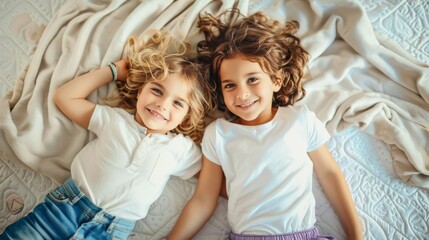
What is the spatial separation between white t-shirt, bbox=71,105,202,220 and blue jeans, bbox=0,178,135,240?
2 cm

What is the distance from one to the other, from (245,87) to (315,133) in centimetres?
27

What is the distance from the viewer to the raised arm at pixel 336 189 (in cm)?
109

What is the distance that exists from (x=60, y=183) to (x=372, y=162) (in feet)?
3.35

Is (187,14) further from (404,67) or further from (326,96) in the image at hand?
(404,67)

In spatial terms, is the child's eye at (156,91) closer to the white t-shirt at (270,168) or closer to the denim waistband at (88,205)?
the white t-shirt at (270,168)

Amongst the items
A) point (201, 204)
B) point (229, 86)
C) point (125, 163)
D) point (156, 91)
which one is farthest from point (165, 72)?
point (201, 204)

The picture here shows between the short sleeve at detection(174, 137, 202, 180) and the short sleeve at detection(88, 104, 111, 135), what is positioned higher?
the short sleeve at detection(88, 104, 111, 135)

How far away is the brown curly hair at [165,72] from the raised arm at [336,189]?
0.38 metres

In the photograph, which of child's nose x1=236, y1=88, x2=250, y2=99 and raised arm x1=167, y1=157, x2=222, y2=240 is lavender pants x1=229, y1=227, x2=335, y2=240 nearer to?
raised arm x1=167, y1=157, x2=222, y2=240

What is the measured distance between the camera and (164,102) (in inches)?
41.4

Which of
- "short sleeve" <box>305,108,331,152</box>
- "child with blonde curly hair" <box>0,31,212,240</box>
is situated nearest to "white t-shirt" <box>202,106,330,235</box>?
"short sleeve" <box>305,108,331,152</box>

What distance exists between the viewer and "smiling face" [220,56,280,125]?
1038mm

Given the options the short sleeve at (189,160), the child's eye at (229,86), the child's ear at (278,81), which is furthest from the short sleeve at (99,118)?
the child's ear at (278,81)

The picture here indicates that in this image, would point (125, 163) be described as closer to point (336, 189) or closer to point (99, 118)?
point (99, 118)
